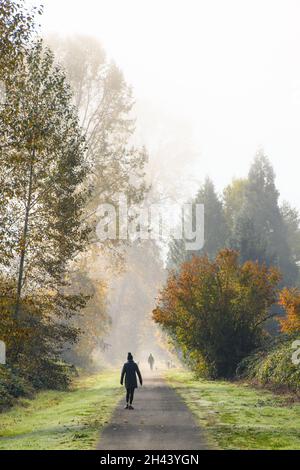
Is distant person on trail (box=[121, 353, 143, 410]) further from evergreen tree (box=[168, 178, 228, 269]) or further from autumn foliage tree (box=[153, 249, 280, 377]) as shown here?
evergreen tree (box=[168, 178, 228, 269])

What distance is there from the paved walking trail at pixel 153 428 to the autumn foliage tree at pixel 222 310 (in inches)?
425

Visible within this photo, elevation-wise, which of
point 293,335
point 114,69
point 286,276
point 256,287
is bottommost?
point 293,335

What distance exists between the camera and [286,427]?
1623cm

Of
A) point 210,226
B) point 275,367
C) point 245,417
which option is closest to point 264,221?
point 210,226

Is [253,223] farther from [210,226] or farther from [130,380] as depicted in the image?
[130,380]

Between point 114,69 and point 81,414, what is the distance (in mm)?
28998

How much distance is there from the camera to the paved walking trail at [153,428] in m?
13.4

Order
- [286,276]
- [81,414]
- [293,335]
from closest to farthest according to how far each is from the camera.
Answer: [81,414] → [293,335] → [286,276]

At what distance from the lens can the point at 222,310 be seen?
1339 inches

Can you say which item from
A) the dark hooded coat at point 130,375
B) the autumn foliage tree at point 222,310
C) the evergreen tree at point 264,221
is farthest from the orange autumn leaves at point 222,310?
the evergreen tree at point 264,221

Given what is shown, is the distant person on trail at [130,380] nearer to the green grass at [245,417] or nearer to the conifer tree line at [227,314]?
the green grass at [245,417]

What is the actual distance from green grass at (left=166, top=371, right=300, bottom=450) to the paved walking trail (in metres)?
0.39
